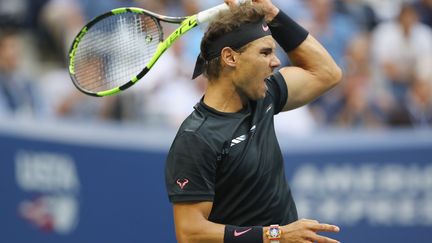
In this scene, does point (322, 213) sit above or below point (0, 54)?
below

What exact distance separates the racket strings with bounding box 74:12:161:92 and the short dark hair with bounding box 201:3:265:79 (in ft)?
1.48

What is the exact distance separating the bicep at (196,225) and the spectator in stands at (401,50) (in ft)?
17.7

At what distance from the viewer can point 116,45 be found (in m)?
5.41

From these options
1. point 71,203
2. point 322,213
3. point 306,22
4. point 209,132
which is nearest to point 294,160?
point 322,213

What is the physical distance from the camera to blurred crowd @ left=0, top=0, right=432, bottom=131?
937 centimetres

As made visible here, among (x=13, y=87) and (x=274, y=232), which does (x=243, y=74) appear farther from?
(x=13, y=87)

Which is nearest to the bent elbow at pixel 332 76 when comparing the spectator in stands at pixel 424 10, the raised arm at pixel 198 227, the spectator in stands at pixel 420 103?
the raised arm at pixel 198 227

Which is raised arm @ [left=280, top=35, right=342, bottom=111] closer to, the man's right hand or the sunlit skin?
the sunlit skin

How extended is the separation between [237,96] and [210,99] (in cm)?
13

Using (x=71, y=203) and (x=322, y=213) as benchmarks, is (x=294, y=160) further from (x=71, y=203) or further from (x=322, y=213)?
(x=71, y=203)

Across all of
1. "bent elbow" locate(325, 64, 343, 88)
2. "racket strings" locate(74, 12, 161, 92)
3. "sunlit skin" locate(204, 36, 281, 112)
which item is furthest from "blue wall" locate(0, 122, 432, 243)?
"sunlit skin" locate(204, 36, 281, 112)

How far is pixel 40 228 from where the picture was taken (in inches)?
336

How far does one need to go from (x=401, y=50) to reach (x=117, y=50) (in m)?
5.53

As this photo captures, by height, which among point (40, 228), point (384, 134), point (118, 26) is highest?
point (118, 26)
